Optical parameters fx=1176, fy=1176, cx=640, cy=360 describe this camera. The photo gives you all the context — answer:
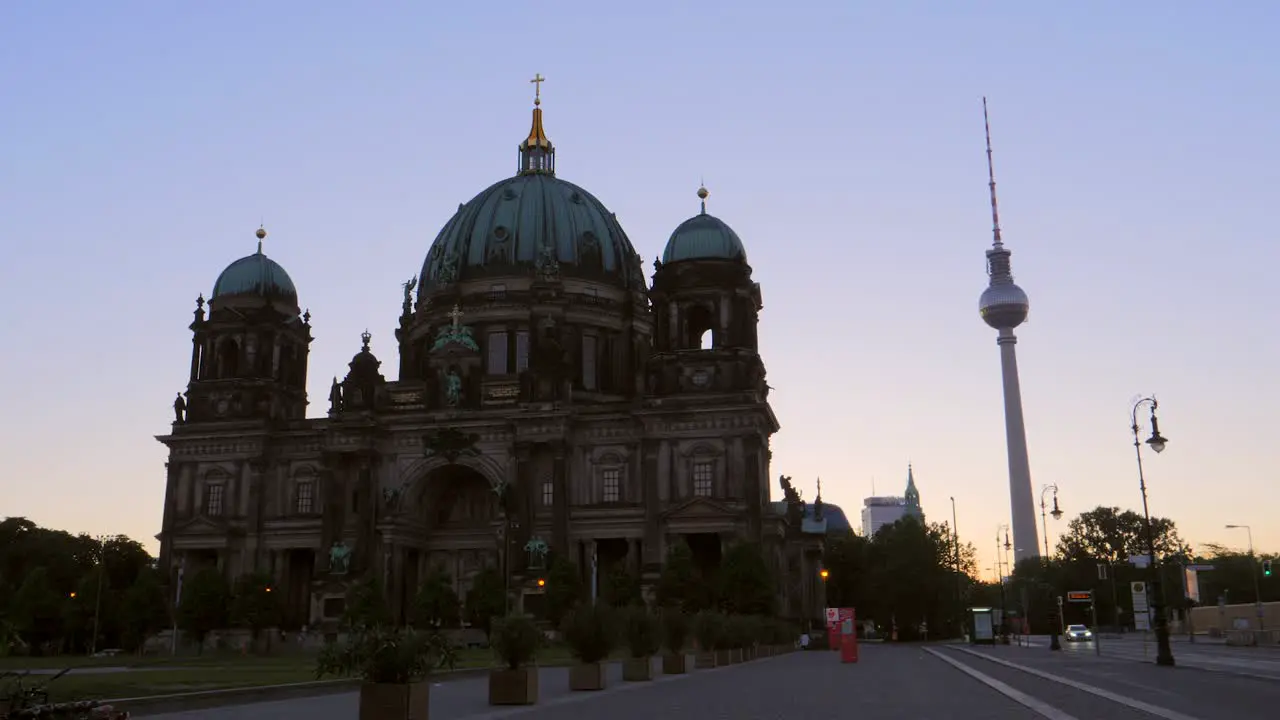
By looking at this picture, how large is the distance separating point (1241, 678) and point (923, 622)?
286 feet

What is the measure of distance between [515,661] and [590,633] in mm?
4429

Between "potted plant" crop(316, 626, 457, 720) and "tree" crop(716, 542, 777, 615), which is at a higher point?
"tree" crop(716, 542, 777, 615)

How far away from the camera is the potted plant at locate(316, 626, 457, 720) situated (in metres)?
17.2

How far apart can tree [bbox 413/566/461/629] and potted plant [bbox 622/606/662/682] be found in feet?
136

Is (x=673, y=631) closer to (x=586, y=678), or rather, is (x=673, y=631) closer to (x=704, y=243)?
(x=586, y=678)

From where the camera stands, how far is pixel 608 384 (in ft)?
299

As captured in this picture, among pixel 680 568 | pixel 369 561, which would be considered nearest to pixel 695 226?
pixel 680 568

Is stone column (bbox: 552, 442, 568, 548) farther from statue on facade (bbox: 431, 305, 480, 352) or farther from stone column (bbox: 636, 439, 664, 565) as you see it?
statue on facade (bbox: 431, 305, 480, 352)

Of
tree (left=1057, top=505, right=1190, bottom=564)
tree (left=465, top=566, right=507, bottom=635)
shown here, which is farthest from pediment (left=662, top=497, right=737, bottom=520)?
tree (left=1057, top=505, right=1190, bottom=564)

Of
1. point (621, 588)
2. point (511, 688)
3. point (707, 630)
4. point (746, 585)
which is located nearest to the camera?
point (511, 688)

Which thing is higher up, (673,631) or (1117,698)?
(673,631)

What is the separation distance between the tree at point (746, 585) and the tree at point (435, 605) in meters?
16.9

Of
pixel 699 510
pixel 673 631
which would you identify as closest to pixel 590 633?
pixel 673 631

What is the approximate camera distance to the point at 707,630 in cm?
4225
